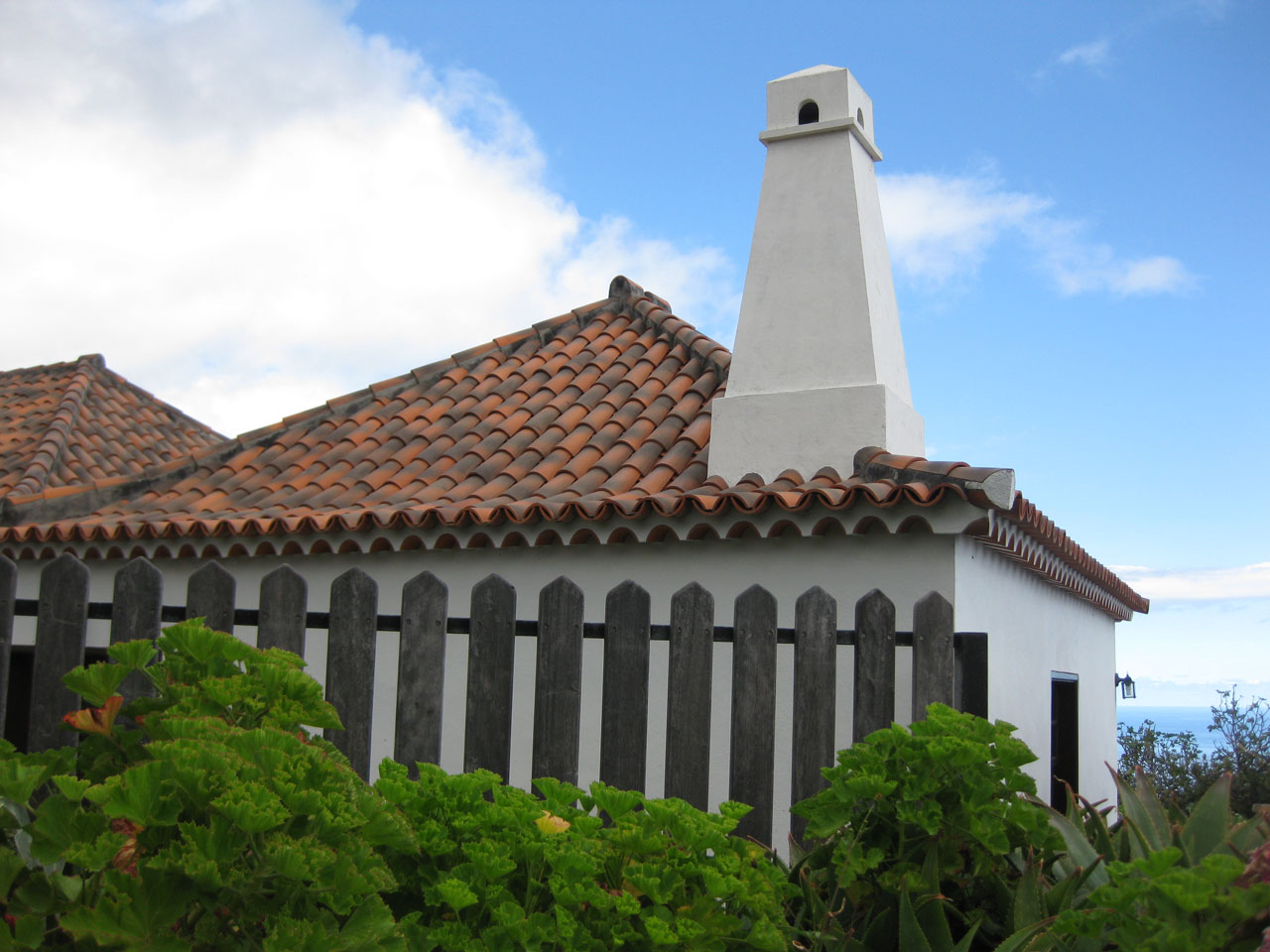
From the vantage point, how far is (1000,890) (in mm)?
2678

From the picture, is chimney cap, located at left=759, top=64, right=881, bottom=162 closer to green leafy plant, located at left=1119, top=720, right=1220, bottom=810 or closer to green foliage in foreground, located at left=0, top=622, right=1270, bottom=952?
green foliage in foreground, located at left=0, top=622, right=1270, bottom=952

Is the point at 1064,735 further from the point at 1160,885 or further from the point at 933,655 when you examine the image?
the point at 1160,885

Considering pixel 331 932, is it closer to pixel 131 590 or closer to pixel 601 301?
pixel 131 590

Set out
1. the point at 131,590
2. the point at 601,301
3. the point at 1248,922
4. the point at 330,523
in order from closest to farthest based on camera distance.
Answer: the point at 1248,922 < the point at 131,590 < the point at 330,523 < the point at 601,301

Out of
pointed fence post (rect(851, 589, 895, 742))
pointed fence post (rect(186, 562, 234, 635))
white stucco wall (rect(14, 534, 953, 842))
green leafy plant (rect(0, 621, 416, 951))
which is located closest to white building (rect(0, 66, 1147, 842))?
white stucco wall (rect(14, 534, 953, 842))

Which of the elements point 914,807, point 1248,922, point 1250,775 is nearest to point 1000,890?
point 914,807

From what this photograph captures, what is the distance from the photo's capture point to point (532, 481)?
7453 mm

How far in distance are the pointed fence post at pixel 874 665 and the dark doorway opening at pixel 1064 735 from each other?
534cm

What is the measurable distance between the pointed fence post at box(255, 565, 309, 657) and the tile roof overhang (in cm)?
219

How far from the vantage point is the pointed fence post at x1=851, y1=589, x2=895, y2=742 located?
402 cm

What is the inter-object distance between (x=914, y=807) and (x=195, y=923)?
64.8 inches

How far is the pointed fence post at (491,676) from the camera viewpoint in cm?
407

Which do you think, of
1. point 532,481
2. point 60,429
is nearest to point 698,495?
point 532,481

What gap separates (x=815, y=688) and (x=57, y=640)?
303 cm
